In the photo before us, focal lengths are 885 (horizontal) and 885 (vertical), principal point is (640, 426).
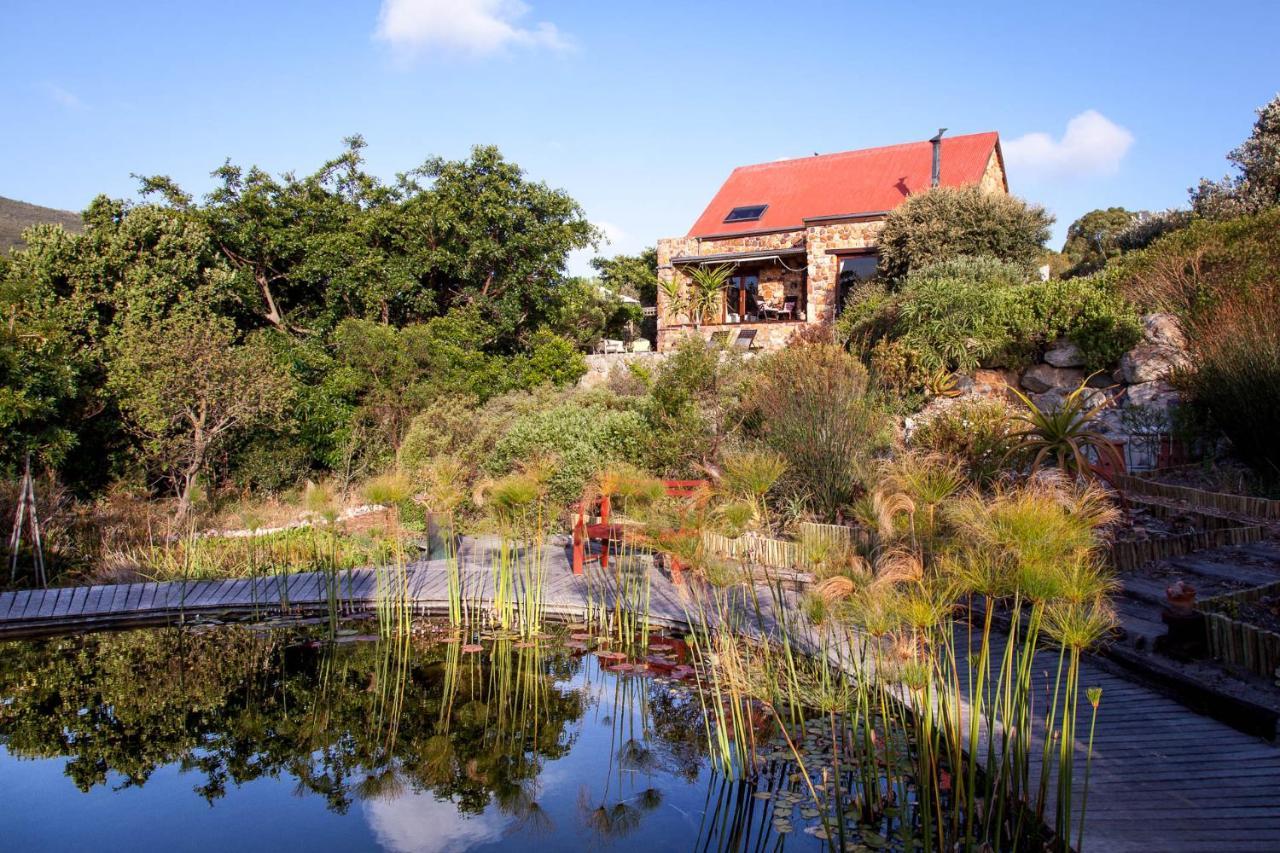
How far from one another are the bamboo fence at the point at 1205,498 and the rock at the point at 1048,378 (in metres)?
4.00

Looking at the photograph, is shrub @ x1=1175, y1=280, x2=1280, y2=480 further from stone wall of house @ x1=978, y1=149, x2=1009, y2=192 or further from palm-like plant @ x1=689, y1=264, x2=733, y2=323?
palm-like plant @ x1=689, y1=264, x2=733, y2=323

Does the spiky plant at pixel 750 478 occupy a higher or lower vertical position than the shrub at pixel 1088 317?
lower

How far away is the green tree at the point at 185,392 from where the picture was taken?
12.1m

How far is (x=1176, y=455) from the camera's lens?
930cm

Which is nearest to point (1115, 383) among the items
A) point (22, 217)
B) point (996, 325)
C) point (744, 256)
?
point (996, 325)

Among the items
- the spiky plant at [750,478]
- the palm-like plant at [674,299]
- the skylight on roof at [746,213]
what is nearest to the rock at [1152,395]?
the spiky plant at [750,478]

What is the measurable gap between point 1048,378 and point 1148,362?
139cm

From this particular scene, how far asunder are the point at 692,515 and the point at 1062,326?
8.46 metres

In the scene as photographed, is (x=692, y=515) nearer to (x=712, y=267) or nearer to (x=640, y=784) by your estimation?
(x=640, y=784)

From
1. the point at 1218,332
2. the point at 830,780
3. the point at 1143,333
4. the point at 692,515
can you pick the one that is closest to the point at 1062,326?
the point at 1143,333

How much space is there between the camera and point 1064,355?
12.3 metres

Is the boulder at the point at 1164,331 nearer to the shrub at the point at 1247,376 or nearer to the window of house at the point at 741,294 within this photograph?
the shrub at the point at 1247,376

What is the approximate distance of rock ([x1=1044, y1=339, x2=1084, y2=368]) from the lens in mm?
12125

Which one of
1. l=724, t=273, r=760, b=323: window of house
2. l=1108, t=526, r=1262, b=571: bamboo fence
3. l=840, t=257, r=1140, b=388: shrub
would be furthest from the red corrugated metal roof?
l=1108, t=526, r=1262, b=571: bamboo fence
